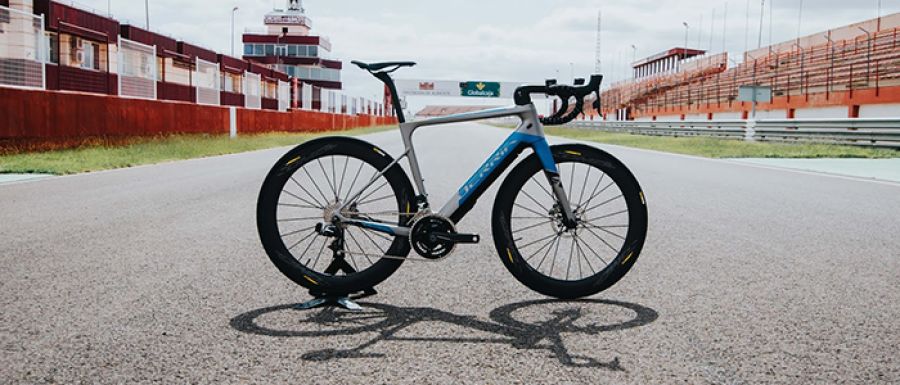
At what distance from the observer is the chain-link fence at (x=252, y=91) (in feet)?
101

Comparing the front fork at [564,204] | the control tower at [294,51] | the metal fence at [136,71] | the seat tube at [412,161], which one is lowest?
Answer: the front fork at [564,204]

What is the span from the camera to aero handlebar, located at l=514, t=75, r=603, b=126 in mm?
4152

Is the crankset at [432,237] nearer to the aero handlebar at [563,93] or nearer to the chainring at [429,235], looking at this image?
the chainring at [429,235]

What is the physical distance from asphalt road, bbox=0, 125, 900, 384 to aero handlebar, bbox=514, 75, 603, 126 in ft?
3.13

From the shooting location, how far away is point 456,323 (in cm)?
379

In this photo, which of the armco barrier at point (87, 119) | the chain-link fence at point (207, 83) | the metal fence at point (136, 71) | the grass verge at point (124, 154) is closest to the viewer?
the grass verge at point (124, 154)

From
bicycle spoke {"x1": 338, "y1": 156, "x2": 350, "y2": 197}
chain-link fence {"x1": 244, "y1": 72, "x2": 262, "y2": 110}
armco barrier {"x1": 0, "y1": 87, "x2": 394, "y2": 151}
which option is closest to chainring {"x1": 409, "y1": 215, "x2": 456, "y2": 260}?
bicycle spoke {"x1": 338, "y1": 156, "x2": 350, "y2": 197}

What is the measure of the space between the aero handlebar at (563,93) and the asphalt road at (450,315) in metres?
0.95

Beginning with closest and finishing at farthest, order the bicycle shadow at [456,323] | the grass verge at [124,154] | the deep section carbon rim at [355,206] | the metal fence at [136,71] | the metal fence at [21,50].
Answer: the bicycle shadow at [456,323], the deep section carbon rim at [355,206], the grass verge at [124,154], the metal fence at [21,50], the metal fence at [136,71]

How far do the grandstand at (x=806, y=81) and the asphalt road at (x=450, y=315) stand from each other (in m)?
26.3

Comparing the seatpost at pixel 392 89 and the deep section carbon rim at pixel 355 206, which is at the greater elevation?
the seatpost at pixel 392 89

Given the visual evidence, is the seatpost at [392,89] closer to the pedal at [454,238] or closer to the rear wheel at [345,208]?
the rear wheel at [345,208]

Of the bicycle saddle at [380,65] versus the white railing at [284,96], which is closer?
the bicycle saddle at [380,65]

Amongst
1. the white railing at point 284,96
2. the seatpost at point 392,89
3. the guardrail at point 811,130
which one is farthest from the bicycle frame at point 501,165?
the white railing at point 284,96
